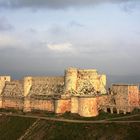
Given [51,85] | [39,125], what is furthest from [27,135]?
[51,85]

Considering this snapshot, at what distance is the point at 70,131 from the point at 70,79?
15.6m

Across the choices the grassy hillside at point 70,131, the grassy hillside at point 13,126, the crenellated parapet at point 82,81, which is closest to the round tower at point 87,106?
the crenellated parapet at point 82,81

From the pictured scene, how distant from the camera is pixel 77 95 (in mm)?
91625

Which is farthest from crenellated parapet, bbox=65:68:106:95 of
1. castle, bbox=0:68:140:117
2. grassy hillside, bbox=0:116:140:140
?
grassy hillside, bbox=0:116:140:140

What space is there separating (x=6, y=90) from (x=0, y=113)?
1009 cm

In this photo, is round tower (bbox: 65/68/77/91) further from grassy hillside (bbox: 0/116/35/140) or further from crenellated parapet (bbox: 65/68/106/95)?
grassy hillside (bbox: 0/116/35/140)

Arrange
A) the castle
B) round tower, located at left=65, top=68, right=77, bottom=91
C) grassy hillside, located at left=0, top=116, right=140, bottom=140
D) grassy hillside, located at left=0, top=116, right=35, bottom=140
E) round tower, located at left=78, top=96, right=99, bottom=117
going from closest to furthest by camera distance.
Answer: grassy hillside, located at left=0, top=116, right=140, bottom=140 < grassy hillside, located at left=0, top=116, right=35, bottom=140 < round tower, located at left=78, top=96, right=99, bottom=117 < the castle < round tower, located at left=65, top=68, right=77, bottom=91

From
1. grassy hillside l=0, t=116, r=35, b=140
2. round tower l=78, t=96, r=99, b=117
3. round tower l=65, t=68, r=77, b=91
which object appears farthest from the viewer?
round tower l=65, t=68, r=77, b=91

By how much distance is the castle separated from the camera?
299 feet

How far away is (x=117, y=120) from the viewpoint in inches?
3300

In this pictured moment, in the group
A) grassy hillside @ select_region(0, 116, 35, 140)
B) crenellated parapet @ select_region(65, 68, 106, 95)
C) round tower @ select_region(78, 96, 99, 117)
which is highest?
crenellated parapet @ select_region(65, 68, 106, 95)

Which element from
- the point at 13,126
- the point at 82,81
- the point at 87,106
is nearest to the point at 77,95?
the point at 87,106

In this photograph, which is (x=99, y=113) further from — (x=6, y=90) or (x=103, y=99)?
(x=6, y=90)

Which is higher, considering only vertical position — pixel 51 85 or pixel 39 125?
pixel 51 85
